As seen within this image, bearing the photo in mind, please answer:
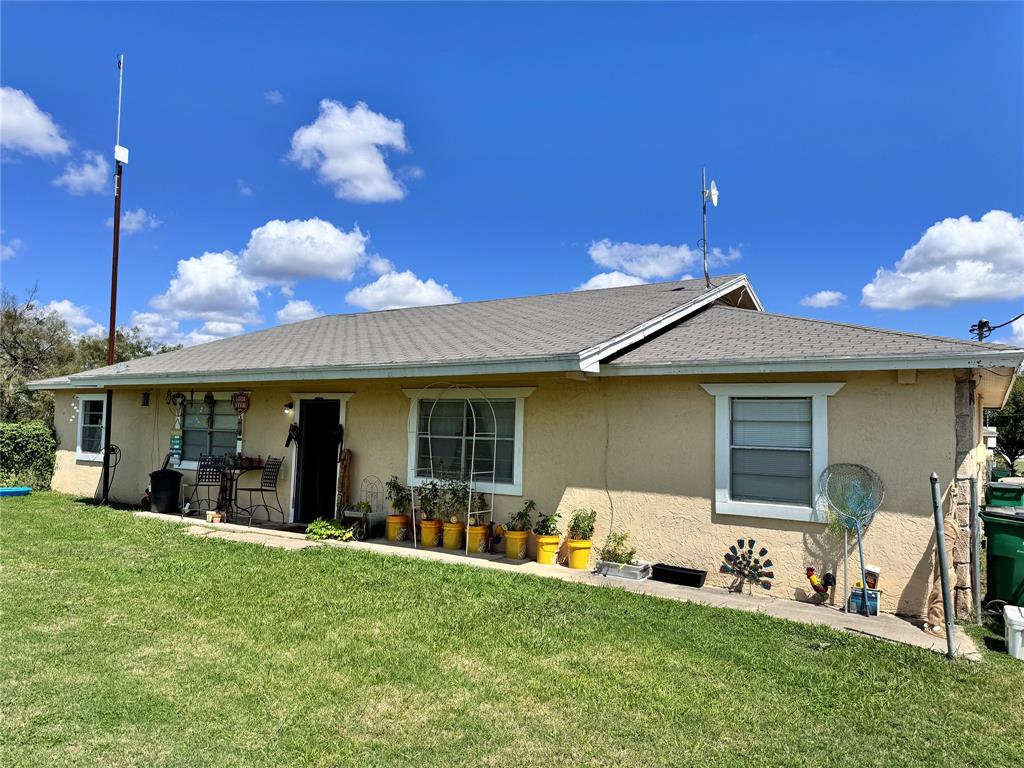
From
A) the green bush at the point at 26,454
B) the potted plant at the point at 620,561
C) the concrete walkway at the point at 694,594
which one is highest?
the green bush at the point at 26,454

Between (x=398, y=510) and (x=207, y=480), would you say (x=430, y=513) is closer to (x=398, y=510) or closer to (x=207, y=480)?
(x=398, y=510)

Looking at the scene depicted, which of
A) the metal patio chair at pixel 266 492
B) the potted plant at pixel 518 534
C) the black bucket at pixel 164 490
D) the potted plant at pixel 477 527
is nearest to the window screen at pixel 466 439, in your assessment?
the potted plant at pixel 477 527

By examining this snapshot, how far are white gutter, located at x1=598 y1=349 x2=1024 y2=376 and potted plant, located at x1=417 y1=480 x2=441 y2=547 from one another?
10.6 feet

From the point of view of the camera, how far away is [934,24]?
9000 mm

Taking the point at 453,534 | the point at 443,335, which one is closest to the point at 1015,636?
the point at 453,534

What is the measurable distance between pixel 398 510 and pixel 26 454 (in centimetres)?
Result: 1116

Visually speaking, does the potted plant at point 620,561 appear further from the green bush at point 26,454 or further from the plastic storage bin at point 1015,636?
the green bush at point 26,454

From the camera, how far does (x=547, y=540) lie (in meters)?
7.93

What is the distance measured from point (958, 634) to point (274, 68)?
1290cm

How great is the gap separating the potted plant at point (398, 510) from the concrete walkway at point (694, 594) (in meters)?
0.20

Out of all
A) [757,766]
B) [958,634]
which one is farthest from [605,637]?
[958,634]

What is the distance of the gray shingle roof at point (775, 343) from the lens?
19.6 ft

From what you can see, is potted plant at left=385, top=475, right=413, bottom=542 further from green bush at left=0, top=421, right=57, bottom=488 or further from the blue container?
green bush at left=0, top=421, right=57, bottom=488

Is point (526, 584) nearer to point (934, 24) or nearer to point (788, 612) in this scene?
point (788, 612)
